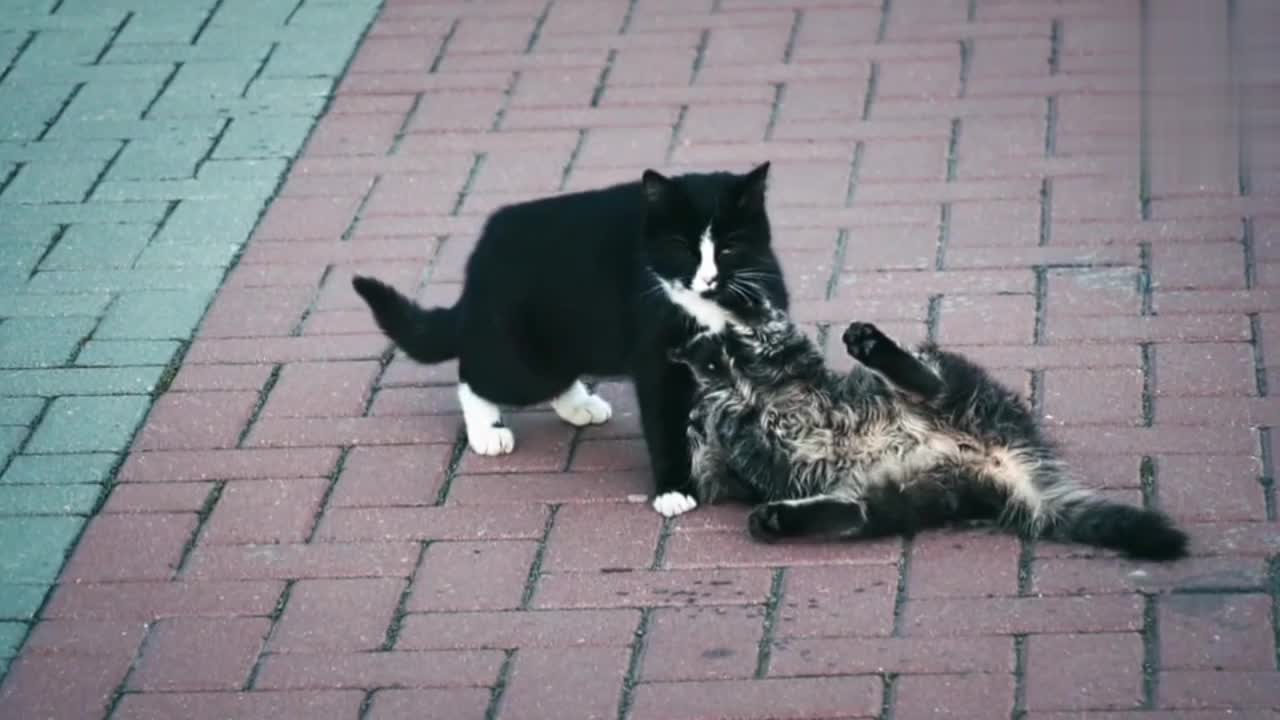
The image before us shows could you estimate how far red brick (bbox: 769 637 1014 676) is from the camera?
3.60 meters

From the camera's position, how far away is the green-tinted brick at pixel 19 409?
15.8ft

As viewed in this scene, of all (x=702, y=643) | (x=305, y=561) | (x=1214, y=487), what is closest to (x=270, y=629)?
(x=305, y=561)

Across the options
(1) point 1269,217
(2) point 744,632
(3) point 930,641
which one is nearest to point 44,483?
(2) point 744,632

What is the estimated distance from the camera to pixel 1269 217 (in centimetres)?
514

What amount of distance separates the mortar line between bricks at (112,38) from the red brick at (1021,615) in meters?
4.08

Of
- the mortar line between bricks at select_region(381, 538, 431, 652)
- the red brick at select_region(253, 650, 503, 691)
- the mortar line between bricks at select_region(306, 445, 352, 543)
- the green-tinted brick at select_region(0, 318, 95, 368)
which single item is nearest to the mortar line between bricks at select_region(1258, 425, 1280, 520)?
the red brick at select_region(253, 650, 503, 691)

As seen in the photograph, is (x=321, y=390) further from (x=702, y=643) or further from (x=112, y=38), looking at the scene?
(x=112, y=38)

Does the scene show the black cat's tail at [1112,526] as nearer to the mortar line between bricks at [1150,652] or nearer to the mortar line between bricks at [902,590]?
the mortar line between bricks at [1150,652]

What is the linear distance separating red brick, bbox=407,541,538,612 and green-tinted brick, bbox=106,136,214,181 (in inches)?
90.6

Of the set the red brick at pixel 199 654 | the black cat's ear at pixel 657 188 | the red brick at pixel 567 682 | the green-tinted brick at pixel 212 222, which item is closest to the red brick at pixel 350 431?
the red brick at pixel 199 654

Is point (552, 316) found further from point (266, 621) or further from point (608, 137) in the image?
point (608, 137)

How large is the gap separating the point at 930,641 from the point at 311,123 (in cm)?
325

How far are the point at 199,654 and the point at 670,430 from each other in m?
1.10

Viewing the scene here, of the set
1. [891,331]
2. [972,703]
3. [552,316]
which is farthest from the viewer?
[891,331]
